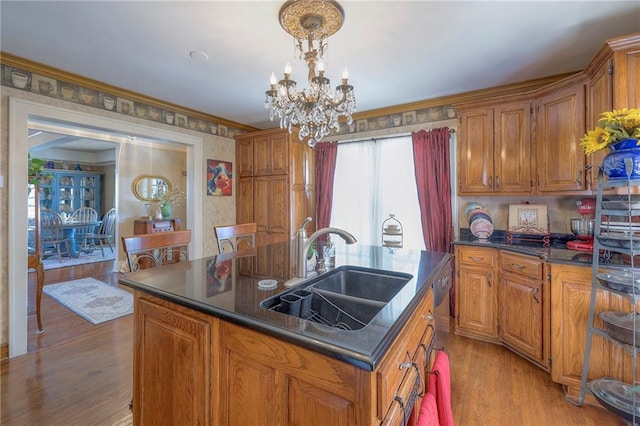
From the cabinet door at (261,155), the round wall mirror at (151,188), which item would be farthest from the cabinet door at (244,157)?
the round wall mirror at (151,188)

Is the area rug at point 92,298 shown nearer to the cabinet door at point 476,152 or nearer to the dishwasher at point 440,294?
the dishwasher at point 440,294

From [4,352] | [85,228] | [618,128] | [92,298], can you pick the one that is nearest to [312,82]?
[618,128]

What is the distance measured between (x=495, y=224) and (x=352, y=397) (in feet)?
9.90

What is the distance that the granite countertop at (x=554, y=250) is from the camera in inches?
74.7

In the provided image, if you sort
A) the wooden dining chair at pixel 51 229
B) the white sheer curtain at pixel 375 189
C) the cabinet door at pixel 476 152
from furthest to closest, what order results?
1. the wooden dining chair at pixel 51 229
2. the white sheer curtain at pixel 375 189
3. the cabinet door at pixel 476 152

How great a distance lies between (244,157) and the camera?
435 centimetres

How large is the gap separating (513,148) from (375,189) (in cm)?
159

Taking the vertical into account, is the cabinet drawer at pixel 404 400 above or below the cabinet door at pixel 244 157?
below

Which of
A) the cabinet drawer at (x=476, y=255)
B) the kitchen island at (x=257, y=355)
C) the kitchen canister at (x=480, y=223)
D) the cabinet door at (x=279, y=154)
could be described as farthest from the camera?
the cabinet door at (x=279, y=154)

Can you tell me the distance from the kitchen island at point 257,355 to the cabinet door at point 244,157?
9.58 feet

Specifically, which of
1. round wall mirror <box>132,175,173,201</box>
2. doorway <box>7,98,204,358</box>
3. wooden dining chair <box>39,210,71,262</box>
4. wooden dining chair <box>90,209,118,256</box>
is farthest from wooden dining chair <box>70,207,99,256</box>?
doorway <box>7,98,204,358</box>

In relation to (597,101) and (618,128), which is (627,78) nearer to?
(597,101)

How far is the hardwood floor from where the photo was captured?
1770mm

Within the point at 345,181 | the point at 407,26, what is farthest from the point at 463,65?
the point at 345,181
